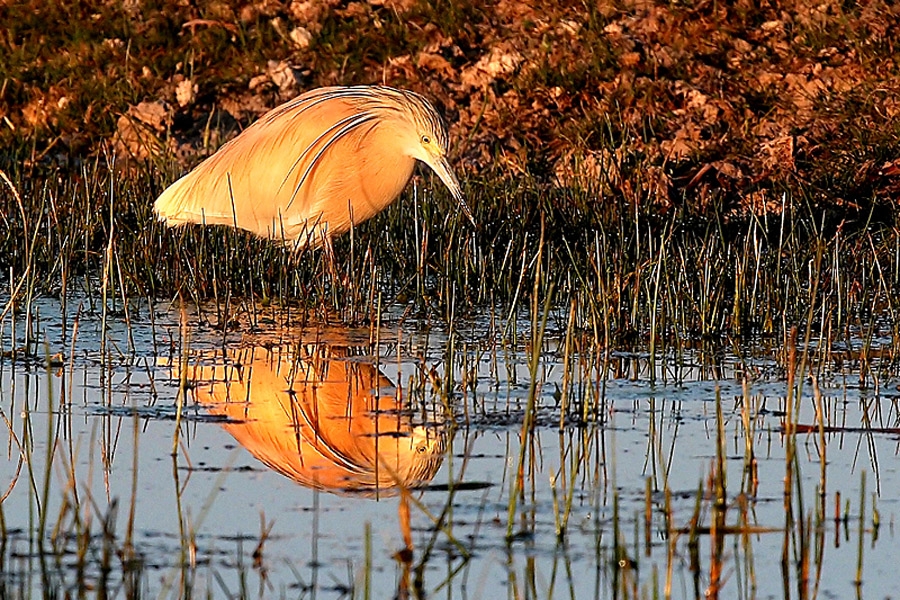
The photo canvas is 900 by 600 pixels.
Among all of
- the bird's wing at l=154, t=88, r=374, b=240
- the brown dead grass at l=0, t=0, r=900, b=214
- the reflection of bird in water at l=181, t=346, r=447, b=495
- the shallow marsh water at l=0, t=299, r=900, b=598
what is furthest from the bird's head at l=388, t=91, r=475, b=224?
the brown dead grass at l=0, t=0, r=900, b=214

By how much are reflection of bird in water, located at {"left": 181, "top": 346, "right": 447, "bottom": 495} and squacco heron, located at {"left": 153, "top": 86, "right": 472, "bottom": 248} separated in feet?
6.05

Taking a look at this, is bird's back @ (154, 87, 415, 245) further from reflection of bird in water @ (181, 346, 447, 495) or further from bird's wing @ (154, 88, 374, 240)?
reflection of bird in water @ (181, 346, 447, 495)

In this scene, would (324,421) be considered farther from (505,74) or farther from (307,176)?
(505,74)

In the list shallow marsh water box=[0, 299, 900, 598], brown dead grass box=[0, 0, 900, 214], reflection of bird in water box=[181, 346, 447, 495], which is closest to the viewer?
shallow marsh water box=[0, 299, 900, 598]

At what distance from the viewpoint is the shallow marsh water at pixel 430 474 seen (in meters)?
3.71

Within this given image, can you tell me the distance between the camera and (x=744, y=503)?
396cm

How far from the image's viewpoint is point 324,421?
17.1ft

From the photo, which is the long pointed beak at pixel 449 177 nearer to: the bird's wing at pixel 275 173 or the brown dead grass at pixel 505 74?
the bird's wing at pixel 275 173

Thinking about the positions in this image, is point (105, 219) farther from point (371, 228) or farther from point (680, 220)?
point (680, 220)

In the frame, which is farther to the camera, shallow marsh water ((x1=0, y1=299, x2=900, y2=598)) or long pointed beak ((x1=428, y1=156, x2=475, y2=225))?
long pointed beak ((x1=428, y1=156, x2=475, y2=225))

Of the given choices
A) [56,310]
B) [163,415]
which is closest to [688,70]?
[56,310]

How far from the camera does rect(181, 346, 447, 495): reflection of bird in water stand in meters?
4.68

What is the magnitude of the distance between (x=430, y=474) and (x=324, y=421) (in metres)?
0.69

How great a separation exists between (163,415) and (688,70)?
7383 mm
